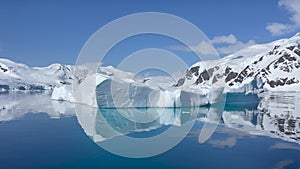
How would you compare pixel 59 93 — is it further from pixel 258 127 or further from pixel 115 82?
pixel 258 127

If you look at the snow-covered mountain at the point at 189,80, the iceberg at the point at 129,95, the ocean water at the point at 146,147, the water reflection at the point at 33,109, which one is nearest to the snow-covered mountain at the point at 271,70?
the snow-covered mountain at the point at 189,80

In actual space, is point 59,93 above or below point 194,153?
above

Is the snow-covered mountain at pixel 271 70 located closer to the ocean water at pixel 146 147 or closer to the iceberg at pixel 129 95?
the iceberg at pixel 129 95

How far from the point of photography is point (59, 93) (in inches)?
1262

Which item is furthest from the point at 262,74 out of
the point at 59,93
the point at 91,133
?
the point at 91,133

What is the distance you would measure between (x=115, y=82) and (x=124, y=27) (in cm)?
628

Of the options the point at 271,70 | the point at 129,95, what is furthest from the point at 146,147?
the point at 271,70

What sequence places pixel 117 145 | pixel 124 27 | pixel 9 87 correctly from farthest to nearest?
pixel 9 87
pixel 124 27
pixel 117 145

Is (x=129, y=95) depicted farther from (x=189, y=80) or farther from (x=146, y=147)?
(x=189, y=80)

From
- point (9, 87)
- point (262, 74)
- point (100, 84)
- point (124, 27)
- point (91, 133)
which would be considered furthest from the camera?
Answer: point (262, 74)

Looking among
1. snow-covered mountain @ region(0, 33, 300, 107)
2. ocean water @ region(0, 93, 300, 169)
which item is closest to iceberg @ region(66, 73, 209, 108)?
snow-covered mountain @ region(0, 33, 300, 107)

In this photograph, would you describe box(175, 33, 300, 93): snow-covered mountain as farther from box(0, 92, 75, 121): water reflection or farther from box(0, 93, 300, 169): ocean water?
box(0, 93, 300, 169): ocean water

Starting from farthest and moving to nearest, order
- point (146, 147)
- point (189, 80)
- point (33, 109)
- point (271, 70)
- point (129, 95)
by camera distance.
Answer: point (271, 70) → point (189, 80) → point (33, 109) → point (129, 95) → point (146, 147)

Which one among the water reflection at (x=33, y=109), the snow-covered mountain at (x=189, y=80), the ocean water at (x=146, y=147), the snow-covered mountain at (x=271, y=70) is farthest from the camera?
the snow-covered mountain at (x=271, y=70)
